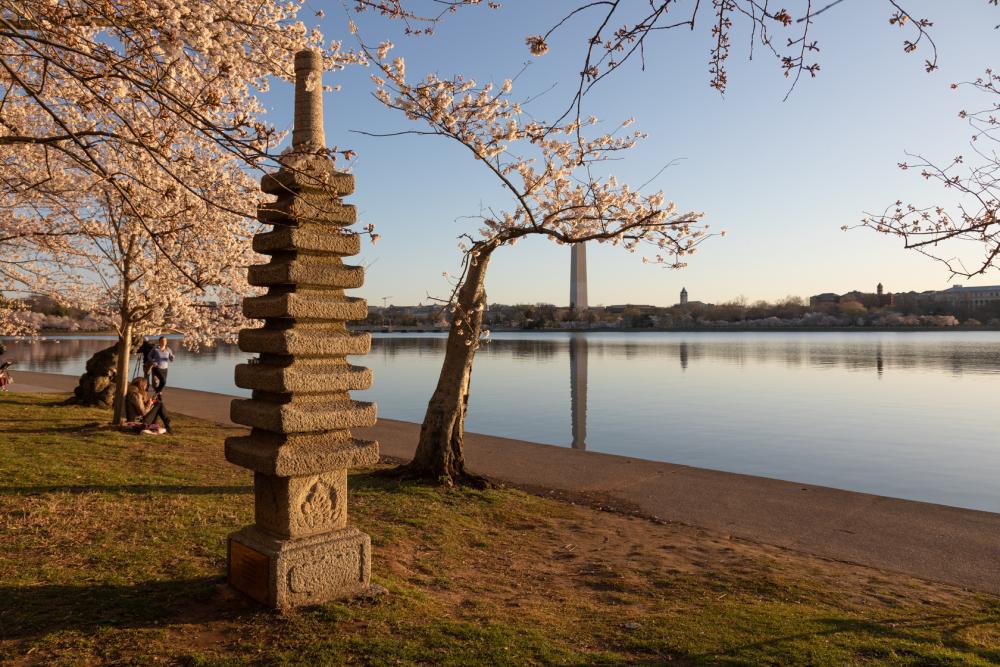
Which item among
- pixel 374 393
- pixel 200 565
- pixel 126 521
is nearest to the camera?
pixel 200 565

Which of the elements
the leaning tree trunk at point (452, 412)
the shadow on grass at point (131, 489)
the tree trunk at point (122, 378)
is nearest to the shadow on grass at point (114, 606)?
the shadow on grass at point (131, 489)

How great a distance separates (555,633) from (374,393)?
28.3m

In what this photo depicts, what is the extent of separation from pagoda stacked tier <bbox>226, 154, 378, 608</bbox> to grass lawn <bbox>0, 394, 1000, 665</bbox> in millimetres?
340

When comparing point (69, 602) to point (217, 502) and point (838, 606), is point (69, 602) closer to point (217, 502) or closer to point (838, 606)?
point (217, 502)

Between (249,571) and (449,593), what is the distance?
185 cm

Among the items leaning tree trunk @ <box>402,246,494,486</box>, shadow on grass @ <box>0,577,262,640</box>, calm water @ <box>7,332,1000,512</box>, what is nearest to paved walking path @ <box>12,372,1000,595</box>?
leaning tree trunk @ <box>402,246,494,486</box>

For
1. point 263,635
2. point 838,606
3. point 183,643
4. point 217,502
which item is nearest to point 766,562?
point 838,606

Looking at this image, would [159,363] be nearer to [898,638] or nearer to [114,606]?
[114,606]

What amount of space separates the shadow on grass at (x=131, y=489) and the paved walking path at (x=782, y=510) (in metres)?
4.68

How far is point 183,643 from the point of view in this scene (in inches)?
193

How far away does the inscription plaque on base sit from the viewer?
18.0 feet

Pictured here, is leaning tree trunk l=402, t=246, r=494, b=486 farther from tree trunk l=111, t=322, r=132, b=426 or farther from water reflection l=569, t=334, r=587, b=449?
water reflection l=569, t=334, r=587, b=449

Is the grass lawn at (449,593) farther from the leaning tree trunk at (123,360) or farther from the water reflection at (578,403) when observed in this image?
the water reflection at (578,403)

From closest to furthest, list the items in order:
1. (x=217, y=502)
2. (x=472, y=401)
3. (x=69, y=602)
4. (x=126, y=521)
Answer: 1. (x=69, y=602)
2. (x=126, y=521)
3. (x=217, y=502)
4. (x=472, y=401)
